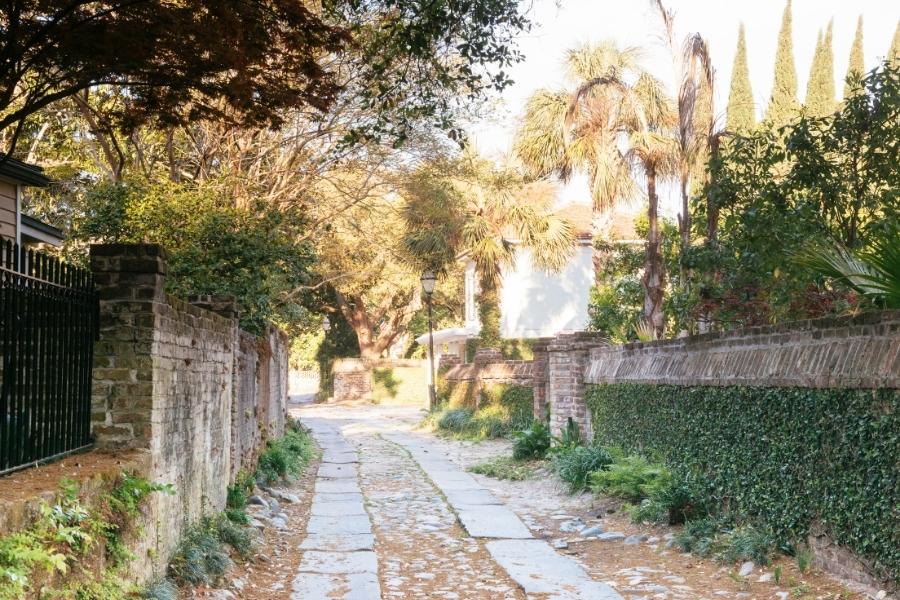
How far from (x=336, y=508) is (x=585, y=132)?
13.8 metres

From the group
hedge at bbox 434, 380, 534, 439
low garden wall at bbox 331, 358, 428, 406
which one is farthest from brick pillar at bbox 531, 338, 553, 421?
low garden wall at bbox 331, 358, 428, 406

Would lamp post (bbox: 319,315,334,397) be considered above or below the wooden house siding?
below

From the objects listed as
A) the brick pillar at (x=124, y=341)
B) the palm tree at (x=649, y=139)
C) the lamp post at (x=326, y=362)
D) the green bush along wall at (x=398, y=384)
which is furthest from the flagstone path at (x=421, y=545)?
the lamp post at (x=326, y=362)

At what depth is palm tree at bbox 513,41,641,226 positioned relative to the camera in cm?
2253

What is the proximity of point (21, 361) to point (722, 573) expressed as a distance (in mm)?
5603

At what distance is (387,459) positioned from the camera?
59.8 ft

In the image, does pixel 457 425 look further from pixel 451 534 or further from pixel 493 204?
pixel 451 534

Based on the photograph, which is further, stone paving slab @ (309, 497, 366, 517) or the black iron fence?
stone paving slab @ (309, 497, 366, 517)

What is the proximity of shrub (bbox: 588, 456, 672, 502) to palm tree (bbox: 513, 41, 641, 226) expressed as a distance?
11.4 m

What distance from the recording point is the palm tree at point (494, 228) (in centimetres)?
2914

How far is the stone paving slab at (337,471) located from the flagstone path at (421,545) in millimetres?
16

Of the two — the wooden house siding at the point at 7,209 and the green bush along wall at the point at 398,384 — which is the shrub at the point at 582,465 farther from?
the green bush along wall at the point at 398,384

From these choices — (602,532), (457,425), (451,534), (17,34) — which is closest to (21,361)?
(17,34)

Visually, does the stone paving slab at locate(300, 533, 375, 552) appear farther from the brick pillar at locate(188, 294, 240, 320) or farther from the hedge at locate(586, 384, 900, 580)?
the hedge at locate(586, 384, 900, 580)
